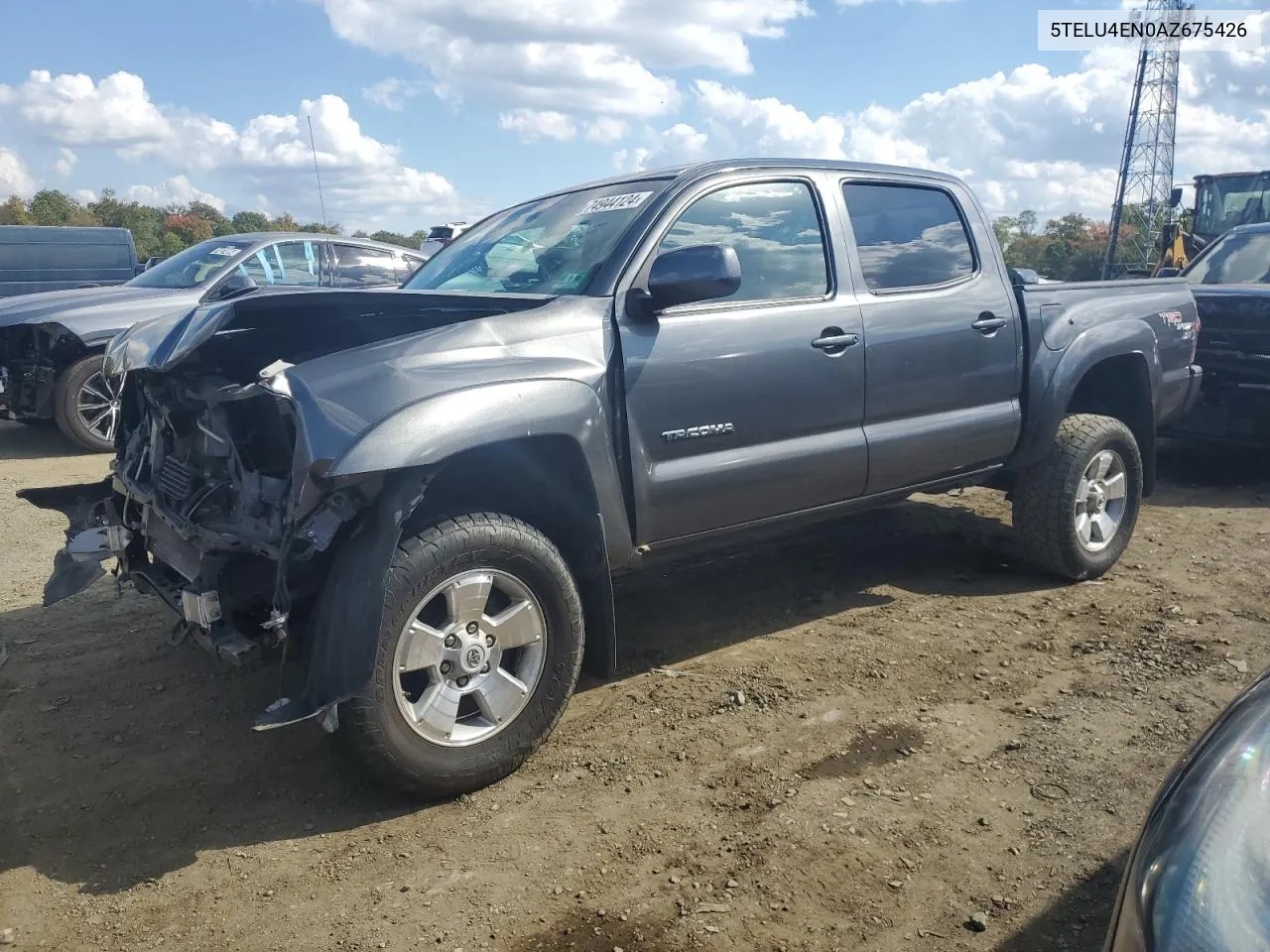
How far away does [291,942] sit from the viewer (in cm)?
236

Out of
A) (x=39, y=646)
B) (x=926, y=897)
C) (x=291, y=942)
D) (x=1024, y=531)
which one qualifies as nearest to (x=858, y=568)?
(x=1024, y=531)

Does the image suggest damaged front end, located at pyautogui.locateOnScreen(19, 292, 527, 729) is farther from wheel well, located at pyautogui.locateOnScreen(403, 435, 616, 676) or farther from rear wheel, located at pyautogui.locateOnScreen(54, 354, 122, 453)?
rear wheel, located at pyautogui.locateOnScreen(54, 354, 122, 453)

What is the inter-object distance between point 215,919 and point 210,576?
98 cm

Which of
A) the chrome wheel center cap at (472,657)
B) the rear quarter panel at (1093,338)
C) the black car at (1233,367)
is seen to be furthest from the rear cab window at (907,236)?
the black car at (1233,367)

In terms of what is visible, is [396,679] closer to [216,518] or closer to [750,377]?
[216,518]

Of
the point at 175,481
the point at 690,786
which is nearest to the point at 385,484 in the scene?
the point at 175,481

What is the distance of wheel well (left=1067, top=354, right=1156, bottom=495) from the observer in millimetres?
5141

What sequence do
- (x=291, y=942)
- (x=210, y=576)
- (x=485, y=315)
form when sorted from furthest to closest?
(x=485, y=315) < (x=210, y=576) < (x=291, y=942)

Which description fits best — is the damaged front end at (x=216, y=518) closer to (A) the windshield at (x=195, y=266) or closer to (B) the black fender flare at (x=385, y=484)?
(B) the black fender flare at (x=385, y=484)

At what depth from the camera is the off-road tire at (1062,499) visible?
4762 millimetres

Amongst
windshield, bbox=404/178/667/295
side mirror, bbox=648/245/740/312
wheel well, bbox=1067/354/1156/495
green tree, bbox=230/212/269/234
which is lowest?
wheel well, bbox=1067/354/1156/495

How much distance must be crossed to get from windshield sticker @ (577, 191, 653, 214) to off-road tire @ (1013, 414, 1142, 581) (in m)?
2.49

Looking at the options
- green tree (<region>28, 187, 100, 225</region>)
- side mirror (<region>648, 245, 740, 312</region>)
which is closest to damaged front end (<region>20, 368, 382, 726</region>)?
side mirror (<region>648, 245, 740, 312</region>)

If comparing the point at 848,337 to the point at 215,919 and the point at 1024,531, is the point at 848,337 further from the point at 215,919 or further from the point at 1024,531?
the point at 215,919
